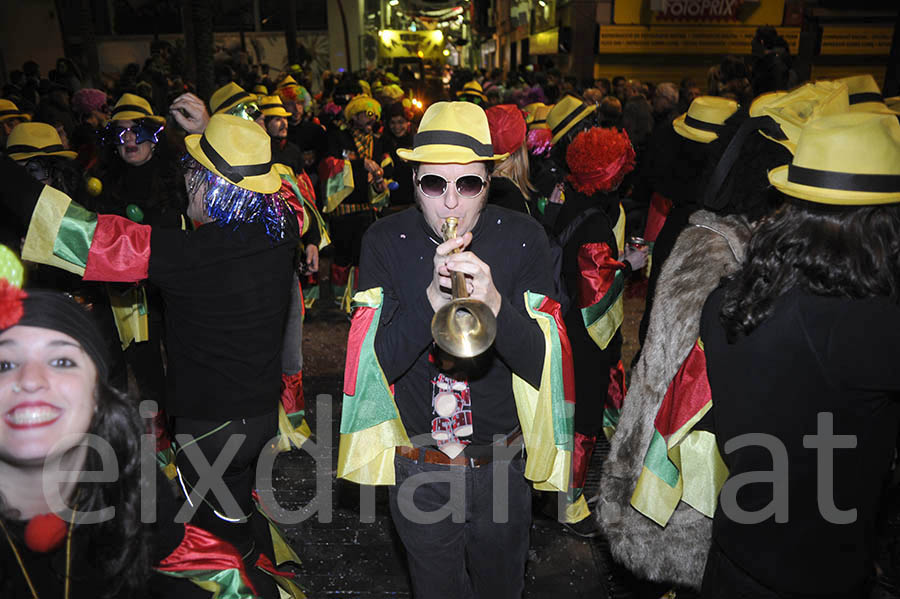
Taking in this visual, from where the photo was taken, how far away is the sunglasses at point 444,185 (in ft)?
7.68

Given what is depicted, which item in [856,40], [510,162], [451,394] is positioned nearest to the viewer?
[451,394]

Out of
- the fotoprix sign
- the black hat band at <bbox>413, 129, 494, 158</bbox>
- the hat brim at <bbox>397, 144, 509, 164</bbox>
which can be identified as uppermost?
the fotoprix sign

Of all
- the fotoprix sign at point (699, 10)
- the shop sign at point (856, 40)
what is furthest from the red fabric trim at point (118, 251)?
the shop sign at point (856, 40)

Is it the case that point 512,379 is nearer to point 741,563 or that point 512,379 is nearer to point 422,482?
point 422,482

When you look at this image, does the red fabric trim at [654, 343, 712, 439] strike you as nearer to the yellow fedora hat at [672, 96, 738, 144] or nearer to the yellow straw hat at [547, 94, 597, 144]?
the yellow fedora hat at [672, 96, 738, 144]

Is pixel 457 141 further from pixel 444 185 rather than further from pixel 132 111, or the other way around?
pixel 132 111

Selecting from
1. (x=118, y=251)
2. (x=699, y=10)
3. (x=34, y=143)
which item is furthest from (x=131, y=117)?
(x=699, y=10)

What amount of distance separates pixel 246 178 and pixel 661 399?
6.58ft

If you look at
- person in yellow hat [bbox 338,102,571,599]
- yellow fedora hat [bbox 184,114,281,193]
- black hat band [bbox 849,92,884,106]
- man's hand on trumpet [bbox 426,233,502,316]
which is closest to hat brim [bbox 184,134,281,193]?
yellow fedora hat [bbox 184,114,281,193]

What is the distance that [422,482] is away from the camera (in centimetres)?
243

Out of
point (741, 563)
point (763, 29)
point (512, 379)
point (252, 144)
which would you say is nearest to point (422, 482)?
point (512, 379)

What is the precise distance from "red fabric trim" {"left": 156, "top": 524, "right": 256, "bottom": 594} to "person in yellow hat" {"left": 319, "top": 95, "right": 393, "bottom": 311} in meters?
5.11

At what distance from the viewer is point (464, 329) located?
1.94 meters

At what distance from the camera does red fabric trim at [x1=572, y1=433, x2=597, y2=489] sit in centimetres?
401
